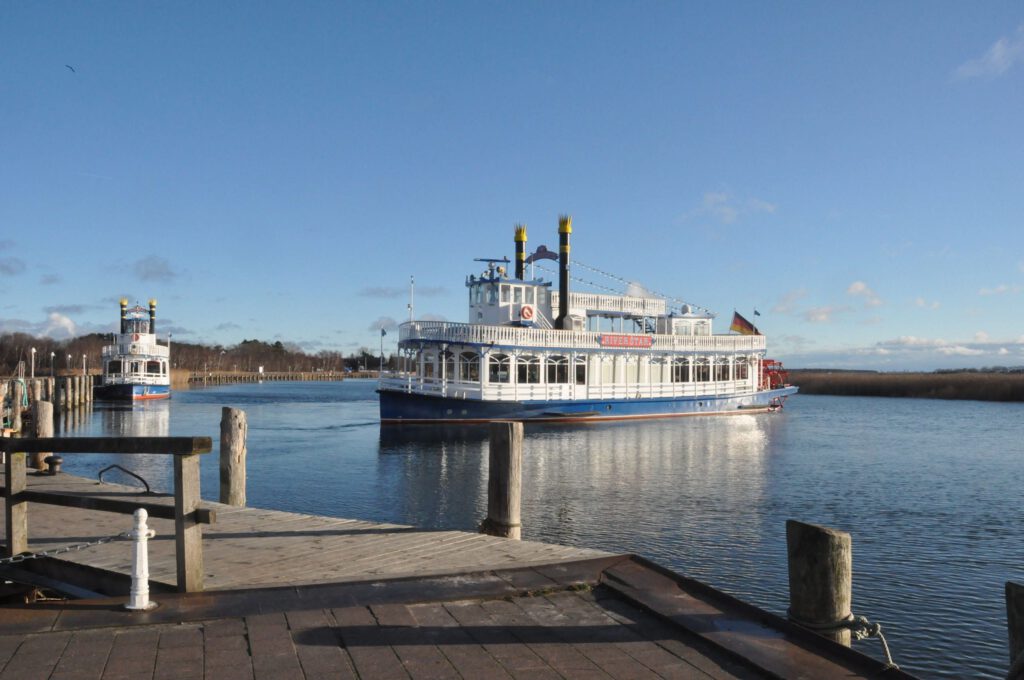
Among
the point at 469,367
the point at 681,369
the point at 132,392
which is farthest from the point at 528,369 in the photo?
the point at 132,392

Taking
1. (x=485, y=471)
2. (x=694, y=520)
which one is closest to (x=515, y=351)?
(x=485, y=471)

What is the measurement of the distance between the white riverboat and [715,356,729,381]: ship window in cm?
7

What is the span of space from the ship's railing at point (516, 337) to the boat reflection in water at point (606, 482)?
415cm

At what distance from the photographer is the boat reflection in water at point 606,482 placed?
1488cm

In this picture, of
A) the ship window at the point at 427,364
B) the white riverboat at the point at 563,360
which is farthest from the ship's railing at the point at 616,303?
the ship window at the point at 427,364

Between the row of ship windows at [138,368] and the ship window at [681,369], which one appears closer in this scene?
the ship window at [681,369]

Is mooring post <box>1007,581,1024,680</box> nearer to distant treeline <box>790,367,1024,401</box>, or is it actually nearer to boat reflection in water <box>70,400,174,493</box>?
boat reflection in water <box>70,400,174,493</box>

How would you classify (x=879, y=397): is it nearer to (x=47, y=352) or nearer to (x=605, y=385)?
(x=605, y=385)

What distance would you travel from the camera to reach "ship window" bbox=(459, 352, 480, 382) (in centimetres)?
3844

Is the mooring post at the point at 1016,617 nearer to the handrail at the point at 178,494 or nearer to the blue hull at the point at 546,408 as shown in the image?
the handrail at the point at 178,494

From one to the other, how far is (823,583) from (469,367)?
3361 centimetres

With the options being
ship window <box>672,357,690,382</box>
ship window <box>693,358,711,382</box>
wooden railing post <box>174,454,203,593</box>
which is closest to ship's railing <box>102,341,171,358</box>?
ship window <box>672,357,690,382</box>

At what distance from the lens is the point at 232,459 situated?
478 inches

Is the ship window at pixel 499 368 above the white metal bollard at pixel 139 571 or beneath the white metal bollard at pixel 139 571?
above
